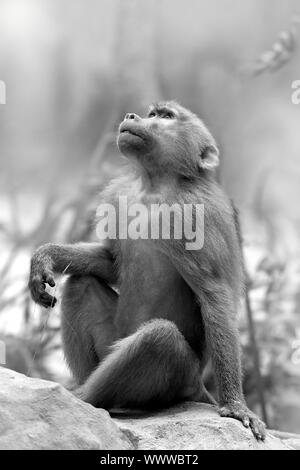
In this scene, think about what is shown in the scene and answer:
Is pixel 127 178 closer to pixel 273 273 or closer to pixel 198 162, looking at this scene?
pixel 198 162

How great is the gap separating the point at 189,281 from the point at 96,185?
2544mm

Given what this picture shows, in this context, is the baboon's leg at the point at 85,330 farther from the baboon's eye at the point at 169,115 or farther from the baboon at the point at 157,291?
the baboon's eye at the point at 169,115

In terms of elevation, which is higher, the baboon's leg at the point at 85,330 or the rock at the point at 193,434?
the baboon's leg at the point at 85,330

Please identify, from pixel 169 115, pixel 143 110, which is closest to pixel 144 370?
pixel 169 115

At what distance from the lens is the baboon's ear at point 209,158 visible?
443cm

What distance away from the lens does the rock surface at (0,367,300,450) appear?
320cm

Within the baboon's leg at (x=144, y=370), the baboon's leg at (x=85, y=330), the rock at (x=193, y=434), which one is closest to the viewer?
the rock at (x=193, y=434)

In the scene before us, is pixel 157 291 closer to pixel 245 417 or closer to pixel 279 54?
pixel 245 417

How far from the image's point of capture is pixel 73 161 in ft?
26.4

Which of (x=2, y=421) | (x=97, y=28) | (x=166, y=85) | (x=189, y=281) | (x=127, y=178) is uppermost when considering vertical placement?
(x=97, y=28)

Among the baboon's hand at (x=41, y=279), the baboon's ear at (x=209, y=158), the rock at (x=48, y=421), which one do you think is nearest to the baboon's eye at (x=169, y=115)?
the baboon's ear at (x=209, y=158)

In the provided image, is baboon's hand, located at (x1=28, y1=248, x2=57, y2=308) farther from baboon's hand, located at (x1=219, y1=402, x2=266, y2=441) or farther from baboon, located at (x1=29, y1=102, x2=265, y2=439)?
baboon's hand, located at (x1=219, y1=402, x2=266, y2=441)

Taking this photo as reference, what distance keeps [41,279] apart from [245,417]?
4.07 feet

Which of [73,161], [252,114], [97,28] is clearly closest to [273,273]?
[252,114]
